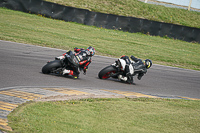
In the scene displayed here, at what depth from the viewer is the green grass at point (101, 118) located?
4409mm

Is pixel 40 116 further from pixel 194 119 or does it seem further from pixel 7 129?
pixel 194 119

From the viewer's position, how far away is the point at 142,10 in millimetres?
30500

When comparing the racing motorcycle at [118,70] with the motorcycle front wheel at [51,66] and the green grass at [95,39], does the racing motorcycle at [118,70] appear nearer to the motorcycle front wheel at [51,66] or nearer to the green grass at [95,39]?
the motorcycle front wheel at [51,66]

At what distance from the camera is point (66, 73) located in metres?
8.77

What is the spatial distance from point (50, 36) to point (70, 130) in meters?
13.8

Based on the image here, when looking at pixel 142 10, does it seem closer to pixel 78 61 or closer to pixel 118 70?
pixel 118 70

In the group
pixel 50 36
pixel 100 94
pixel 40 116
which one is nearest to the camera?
pixel 40 116

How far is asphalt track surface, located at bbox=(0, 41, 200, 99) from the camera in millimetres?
7551

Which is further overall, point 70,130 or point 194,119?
point 194,119

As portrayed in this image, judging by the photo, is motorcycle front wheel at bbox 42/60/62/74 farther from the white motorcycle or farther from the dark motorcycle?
the white motorcycle

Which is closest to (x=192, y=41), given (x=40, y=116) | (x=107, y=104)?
(x=107, y=104)

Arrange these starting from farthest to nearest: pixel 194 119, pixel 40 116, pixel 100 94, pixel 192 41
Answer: pixel 192 41, pixel 100 94, pixel 194 119, pixel 40 116

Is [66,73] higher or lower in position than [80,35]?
lower

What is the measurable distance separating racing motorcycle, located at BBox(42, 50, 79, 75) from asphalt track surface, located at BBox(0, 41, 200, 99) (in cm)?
20
